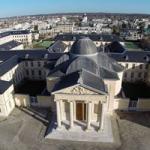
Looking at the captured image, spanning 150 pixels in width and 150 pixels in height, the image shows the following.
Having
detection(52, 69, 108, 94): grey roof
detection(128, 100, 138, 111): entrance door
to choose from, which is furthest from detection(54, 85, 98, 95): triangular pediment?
detection(128, 100, 138, 111): entrance door

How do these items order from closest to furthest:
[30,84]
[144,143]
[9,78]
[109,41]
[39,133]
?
[144,143] < [39,133] < [9,78] < [30,84] < [109,41]

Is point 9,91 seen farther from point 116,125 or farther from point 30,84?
point 116,125

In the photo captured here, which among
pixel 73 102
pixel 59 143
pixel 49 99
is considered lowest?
pixel 59 143

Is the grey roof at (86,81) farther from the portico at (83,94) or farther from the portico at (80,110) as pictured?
the portico at (80,110)

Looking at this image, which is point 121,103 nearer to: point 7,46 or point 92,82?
point 92,82

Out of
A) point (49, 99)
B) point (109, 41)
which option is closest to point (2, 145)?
point (49, 99)

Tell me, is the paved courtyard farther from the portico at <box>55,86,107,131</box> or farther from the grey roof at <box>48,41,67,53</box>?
the grey roof at <box>48,41,67,53</box>
